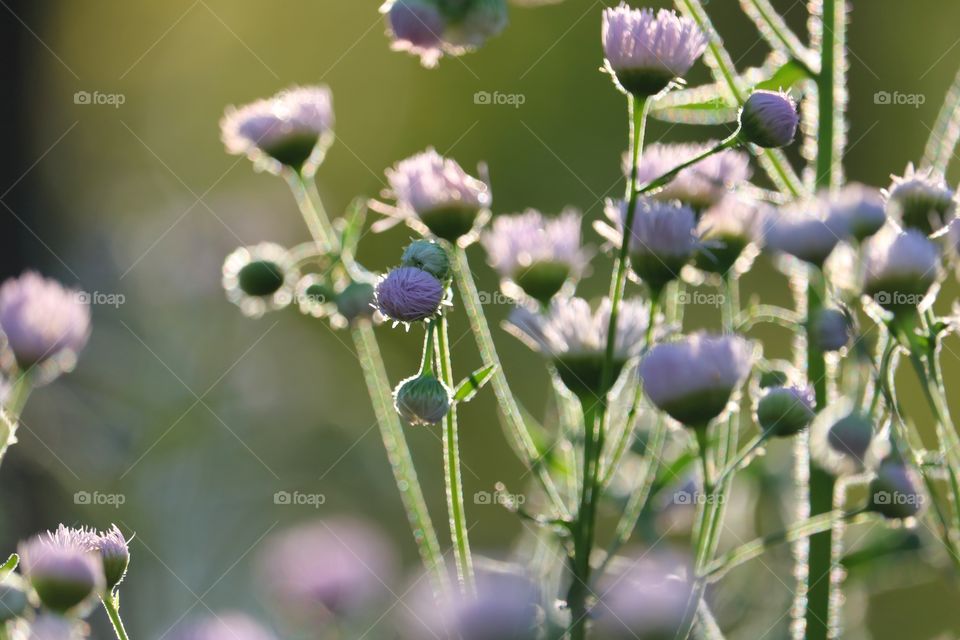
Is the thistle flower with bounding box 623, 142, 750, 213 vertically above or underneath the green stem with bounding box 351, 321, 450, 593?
above

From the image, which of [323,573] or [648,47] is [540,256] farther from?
[323,573]

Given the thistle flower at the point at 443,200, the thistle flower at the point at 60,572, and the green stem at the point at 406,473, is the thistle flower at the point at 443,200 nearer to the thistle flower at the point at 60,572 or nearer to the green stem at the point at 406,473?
the green stem at the point at 406,473

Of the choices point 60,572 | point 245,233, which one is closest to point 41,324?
point 60,572

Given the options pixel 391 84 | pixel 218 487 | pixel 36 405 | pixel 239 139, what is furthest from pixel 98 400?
pixel 391 84

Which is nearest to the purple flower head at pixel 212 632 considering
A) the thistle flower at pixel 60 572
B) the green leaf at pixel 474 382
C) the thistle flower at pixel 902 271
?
the thistle flower at pixel 60 572

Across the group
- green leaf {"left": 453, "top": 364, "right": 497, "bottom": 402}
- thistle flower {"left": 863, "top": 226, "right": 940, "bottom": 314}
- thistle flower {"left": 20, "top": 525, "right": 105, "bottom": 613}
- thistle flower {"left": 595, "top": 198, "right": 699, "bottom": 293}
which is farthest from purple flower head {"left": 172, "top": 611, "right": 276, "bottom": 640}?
thistle flower {"left": 863, "top": 226, "right": 940, "bottom": 314}

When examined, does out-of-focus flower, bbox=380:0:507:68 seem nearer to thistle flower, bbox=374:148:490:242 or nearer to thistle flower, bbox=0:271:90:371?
thistle flower, bbox=374:148:490:242
